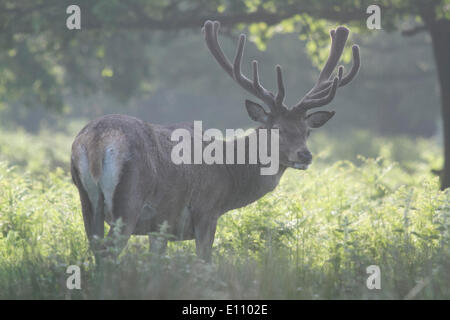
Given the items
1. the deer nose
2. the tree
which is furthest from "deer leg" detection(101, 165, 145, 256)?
the tree

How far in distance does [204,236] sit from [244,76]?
182cm

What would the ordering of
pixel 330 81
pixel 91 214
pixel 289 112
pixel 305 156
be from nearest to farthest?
pixel 91 214 < pixel 305 156 < pixel 289 112 < pixel 330 81

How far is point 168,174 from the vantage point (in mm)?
4969

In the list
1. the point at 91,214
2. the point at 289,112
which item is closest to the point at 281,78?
the point at 289,112

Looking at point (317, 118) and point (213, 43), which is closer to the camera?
point (317, 118)

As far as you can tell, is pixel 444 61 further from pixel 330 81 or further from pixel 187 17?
pixel 187 17

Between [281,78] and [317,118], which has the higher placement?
[281,78]

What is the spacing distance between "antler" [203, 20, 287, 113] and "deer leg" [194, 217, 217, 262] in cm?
130

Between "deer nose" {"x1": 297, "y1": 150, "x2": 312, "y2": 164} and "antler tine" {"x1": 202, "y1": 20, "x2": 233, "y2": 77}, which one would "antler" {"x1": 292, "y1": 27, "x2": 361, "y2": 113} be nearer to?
"deer nose" {"x1": 297, "y1": 150, "x2": 312, "y2": 164}

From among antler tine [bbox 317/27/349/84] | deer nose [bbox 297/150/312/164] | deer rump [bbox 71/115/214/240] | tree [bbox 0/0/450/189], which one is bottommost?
deer rump [bbox 71/115/214/240]

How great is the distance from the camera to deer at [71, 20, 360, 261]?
14.1ft

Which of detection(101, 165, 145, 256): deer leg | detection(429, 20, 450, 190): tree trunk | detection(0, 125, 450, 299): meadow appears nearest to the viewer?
detection(0, 125, 450, 299): meadow

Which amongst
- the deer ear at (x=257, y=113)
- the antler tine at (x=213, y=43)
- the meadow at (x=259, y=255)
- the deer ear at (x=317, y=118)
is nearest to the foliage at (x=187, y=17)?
the antler tine at (x=213, y=43)
